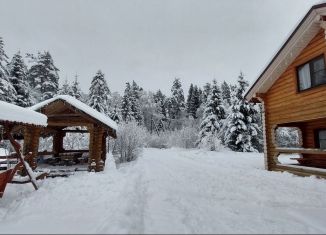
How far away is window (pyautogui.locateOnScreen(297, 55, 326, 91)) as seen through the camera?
1166 cm

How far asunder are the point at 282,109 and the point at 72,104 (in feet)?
34.6

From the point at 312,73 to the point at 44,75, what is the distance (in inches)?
1716

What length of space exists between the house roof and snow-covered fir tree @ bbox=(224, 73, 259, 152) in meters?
15.9

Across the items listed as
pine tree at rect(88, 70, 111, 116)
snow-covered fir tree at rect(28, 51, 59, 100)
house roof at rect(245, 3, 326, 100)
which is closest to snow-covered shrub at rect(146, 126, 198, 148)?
pine tree at rect(88, 70, 111, 116)

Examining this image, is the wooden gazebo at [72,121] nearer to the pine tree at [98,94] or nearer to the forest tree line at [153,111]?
the forest tree line at [153,111]

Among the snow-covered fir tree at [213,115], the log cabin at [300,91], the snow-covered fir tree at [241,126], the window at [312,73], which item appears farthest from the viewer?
the snow-covered fir tree at [213,115]

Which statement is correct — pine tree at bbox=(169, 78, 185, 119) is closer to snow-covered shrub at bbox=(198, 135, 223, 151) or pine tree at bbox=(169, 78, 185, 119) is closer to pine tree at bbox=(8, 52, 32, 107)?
snow-covered shrub at bbox=(198, 135, 223, 151)

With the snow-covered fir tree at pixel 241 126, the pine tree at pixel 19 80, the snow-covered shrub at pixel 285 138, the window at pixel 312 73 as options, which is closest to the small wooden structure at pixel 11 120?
the window at pixel 312 73

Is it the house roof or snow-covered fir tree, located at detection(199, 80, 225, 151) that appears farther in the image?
snow-covered fir tree, located at detection(199, 80, 225, 151)

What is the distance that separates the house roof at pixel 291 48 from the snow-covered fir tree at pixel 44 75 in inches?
1450

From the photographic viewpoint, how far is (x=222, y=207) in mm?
6660

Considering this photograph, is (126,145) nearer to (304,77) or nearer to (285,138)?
(304,77)

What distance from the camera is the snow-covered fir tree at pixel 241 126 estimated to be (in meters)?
31.3

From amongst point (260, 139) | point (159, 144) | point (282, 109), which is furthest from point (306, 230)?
point (159, 144)
